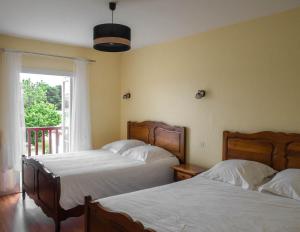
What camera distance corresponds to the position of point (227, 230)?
1773 millimetres

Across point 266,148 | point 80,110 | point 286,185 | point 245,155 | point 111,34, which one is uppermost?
point 111,34

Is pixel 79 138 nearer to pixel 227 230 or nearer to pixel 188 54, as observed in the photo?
pixel 188 54

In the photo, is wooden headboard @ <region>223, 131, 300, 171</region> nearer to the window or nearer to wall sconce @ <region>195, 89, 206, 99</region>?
wall sconce @ <region>195, 89, 206, 99</region>

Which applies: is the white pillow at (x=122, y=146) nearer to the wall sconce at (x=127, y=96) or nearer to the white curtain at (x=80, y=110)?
the white curtain at (x=80, y=110)

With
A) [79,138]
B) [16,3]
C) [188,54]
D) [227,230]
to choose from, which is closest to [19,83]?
[79,138]

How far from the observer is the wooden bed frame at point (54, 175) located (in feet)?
9.50

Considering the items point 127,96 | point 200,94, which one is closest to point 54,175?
point 200,94

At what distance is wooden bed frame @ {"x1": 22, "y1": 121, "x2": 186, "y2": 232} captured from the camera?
2897 millimetres

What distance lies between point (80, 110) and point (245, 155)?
281 centimetres

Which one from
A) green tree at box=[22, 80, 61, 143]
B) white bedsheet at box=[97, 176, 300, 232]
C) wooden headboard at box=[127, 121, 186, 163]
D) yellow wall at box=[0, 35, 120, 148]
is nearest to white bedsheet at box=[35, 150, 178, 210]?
wooden headboard at box=[127, 121, 186, 163]

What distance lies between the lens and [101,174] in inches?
127

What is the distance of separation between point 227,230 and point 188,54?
272 cm

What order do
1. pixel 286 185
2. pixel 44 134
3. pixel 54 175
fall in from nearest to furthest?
pixel 286 185
pixel 54 175
pixel 44 134

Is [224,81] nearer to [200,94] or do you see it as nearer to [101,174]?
[200,94]
